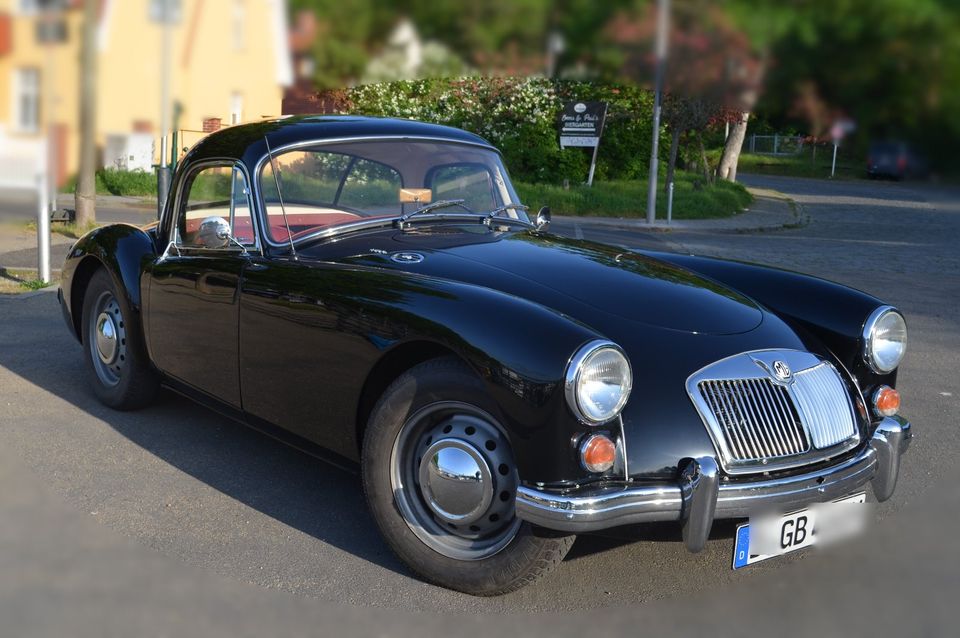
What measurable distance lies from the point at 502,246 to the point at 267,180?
1051mm

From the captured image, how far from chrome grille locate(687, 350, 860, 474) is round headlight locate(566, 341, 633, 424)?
0.28 meters

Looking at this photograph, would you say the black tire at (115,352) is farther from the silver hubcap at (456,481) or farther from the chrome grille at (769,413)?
the chrome grille at (769,413)

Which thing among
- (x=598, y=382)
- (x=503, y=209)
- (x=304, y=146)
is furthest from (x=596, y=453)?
(x=304, y=146)

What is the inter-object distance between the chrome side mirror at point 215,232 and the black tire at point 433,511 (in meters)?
1.28

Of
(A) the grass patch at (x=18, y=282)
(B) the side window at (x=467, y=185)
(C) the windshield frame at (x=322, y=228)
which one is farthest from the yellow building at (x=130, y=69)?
(A) the grass patch at (x=18, y=282)

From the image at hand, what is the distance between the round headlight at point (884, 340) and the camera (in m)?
3.58

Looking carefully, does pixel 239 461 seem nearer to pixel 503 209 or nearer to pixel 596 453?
pixel 503 209

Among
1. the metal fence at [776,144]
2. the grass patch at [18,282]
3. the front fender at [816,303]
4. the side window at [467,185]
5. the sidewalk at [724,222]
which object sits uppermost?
the metal fence at [776,144]

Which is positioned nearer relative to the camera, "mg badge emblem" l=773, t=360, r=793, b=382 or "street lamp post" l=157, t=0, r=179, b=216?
"street lamp post" l=157, t=0, r=179, b=216

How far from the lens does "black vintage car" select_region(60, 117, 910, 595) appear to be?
2.75 metres

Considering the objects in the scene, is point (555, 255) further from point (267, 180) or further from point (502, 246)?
point (267, 180)

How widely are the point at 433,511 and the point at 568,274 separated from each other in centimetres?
105

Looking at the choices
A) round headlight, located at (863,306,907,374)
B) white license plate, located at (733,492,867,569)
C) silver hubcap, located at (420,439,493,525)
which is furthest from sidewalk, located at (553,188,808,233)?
silver hubcap, located at (420,439,493,525)

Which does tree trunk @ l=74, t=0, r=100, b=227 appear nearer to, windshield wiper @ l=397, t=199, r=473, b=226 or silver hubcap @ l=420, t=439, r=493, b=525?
silver hubcap @ l=420, t=439, r=493, b=525
